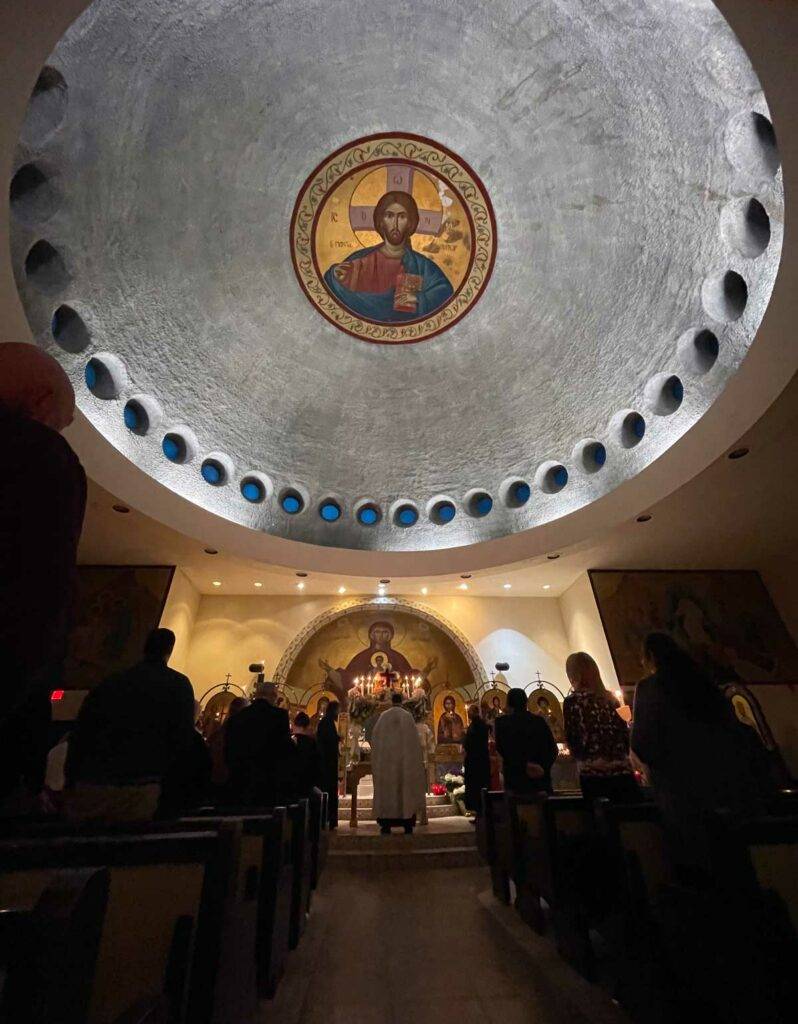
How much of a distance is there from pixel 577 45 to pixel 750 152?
10.8ft

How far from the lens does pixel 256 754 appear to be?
391 cm

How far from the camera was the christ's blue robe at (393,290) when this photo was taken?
11.0m

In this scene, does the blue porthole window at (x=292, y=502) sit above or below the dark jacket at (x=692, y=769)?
above

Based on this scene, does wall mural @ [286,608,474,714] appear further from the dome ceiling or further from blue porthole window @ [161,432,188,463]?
blue porthole window @ [161,432,188,463]

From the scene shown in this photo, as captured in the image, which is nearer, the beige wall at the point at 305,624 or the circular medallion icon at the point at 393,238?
the circular medallion icon at the point at 393,238

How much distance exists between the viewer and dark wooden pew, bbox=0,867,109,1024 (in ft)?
2.25

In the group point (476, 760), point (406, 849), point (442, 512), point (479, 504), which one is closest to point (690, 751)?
point (476, 760)

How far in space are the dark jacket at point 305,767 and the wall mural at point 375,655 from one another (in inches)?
252

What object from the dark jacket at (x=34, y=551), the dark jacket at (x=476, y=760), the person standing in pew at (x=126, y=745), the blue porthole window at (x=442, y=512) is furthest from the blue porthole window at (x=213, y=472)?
the dark jacket at (x=34, y=551)

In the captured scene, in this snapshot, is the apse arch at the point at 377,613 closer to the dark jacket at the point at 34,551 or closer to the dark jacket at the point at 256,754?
the dark jacket at the point at 256,754

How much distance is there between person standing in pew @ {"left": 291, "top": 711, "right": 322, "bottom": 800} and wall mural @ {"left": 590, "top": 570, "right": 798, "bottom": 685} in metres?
7.12

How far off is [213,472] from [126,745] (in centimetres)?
842

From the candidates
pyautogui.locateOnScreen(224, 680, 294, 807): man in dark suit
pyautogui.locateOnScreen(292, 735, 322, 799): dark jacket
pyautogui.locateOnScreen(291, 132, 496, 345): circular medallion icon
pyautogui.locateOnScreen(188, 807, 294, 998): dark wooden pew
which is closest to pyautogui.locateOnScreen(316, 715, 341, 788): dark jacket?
pyautogui.locateOnScreen(292, 735, 322, 799): dark jacket

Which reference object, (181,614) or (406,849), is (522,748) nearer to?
(406,849)
